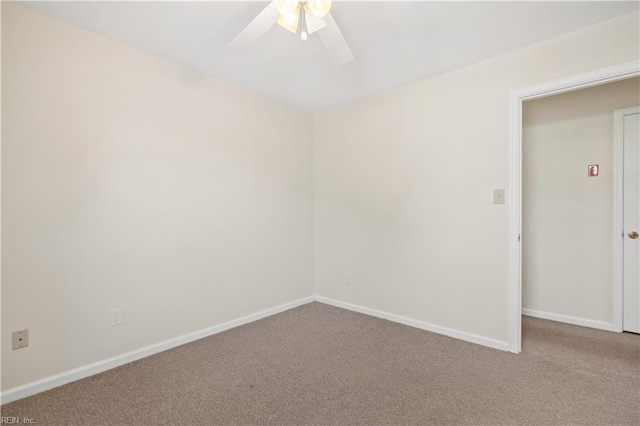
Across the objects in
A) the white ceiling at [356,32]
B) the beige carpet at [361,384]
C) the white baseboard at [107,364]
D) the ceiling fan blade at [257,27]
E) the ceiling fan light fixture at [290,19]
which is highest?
the white ceiling at [356,32]

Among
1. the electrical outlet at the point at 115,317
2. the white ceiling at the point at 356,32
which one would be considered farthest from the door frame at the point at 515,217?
the electrical outlet at the point at 115,317

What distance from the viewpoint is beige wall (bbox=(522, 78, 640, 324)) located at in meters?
2.86

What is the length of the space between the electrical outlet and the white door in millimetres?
4293

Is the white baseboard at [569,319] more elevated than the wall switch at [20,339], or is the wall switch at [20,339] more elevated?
the wall switch at [20,339]

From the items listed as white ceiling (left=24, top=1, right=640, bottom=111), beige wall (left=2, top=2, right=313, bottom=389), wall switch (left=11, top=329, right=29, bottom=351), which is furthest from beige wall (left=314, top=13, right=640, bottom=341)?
wall switch (left=11, top=329, right=29, bottom=351)

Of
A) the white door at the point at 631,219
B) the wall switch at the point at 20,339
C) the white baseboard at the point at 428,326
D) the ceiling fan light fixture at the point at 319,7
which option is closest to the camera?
the ceiling fan light fixture at the point at 319,7

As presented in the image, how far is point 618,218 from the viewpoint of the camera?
2.79 metres

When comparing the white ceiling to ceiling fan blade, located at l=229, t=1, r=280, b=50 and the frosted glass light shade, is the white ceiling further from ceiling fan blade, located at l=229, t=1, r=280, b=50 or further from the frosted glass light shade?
the frosted glass light shade

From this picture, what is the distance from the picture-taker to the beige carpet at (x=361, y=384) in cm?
167

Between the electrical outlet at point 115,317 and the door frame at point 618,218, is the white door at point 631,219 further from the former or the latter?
the electrical outlet at point 115,317

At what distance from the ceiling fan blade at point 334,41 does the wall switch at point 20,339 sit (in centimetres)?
253

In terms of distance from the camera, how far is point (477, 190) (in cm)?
257

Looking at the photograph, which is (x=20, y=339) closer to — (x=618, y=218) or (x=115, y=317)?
(x=115, y=317)

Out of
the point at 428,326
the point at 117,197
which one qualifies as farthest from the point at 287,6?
the point at 428,326
